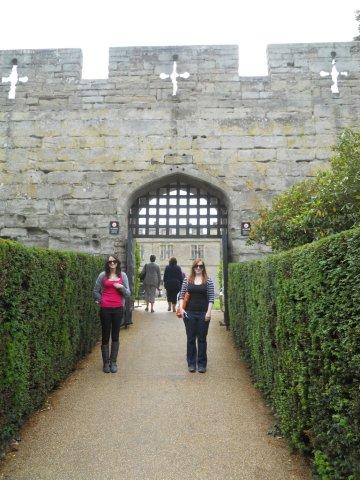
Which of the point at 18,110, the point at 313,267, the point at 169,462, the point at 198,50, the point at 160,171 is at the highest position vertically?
the point at 198,50

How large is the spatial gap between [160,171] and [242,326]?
4248 mm

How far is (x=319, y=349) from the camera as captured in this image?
99.9 inches

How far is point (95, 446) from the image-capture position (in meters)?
3.22

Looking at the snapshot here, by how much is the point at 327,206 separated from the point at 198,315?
2.31m

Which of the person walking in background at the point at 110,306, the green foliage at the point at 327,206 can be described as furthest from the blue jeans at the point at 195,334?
the green foliage at the point at 327,206

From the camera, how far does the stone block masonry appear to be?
28.2ft

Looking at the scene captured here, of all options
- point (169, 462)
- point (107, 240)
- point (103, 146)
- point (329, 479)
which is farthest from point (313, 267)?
point (103, 146)

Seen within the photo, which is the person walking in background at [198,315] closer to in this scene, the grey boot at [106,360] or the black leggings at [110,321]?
the black leggings at [110,321]

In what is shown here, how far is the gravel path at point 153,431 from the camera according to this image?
2.86m

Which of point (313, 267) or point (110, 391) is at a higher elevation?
point (313, 267)

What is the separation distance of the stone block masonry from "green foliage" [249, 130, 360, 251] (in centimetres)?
206

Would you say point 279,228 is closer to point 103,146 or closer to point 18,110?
point 103,146

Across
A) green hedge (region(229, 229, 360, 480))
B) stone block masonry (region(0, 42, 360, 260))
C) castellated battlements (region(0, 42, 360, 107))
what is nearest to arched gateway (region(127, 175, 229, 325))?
stone block masonry (region(0, 42, 360, 260))

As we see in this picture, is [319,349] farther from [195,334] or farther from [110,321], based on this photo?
[110,321]
